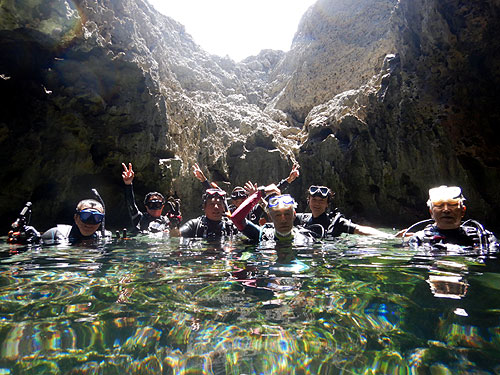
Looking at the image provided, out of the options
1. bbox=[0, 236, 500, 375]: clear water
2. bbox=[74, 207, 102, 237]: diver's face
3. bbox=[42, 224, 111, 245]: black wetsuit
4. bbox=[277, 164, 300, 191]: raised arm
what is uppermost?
bbox=[277, 164, 300, 191]: raised arm

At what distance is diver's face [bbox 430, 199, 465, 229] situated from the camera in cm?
334

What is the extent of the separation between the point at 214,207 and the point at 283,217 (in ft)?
6.11

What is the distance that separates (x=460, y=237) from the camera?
3537mm

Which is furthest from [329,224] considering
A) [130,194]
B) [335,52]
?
[335,52]

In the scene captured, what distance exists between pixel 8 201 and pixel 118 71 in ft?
18.3

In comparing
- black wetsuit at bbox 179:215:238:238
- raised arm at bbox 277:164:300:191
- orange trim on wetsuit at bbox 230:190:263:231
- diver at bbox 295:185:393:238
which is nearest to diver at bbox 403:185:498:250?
diver at bbox 295:185:393:238

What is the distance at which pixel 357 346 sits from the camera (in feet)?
4.44

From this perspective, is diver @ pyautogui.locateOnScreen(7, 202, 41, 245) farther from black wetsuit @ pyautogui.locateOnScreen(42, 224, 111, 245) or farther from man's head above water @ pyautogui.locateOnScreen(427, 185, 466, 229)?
man's head above water @ pyautogui.locateOnScreen(427, 185, 466, 229)

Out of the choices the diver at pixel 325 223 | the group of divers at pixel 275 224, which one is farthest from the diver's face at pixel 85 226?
the diver at pixel 325 223

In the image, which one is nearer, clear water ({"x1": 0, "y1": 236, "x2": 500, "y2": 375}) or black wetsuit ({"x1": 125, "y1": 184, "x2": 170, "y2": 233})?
clear water ({"x1": 0, "y1": 236, "x2": 500, "y2": 375})

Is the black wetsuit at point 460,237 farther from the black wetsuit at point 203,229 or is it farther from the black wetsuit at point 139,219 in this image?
the black wetsuit at point 139,219

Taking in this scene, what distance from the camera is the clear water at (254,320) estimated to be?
126cm

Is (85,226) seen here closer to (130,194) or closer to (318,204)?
(130,194)

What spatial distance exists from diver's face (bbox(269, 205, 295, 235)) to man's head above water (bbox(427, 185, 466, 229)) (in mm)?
1700
